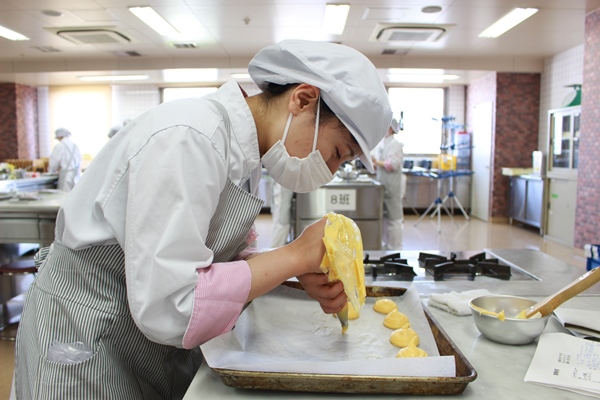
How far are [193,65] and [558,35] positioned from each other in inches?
231

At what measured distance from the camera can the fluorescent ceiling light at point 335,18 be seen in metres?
5.47

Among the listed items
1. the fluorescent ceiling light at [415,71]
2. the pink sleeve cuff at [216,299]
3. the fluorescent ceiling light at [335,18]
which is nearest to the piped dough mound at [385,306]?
the pink sleeve cuff at [216,299]

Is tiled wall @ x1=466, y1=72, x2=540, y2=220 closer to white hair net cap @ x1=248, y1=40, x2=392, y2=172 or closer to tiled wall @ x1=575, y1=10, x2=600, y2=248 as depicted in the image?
tiled wall @ x1=575, y1=10, x2=600, y2=248

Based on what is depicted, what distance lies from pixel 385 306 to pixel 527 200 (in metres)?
7.28

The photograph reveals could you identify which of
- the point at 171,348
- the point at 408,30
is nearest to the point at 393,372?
the point at 171,348

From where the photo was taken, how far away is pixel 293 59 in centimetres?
102

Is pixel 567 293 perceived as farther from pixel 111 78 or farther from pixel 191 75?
pixel 111 78

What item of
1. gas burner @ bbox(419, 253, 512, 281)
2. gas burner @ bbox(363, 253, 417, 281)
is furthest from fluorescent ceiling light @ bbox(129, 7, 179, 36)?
gas burner @ bbox(419, 253, 512, 281)

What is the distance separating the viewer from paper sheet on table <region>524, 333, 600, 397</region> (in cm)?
93

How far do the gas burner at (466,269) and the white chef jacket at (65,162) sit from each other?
8.06 meters

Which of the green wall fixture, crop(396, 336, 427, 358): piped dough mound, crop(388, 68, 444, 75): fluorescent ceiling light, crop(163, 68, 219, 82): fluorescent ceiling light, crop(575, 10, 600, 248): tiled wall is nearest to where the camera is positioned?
crop(396, 336, 427, 358): piped dough mound

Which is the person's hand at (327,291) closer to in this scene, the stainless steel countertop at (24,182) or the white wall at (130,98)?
the stainless steel countertop at (24,182)

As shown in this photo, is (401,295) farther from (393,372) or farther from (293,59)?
(293,59)

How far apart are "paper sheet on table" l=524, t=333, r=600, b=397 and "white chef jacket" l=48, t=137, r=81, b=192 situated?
8.79 meters
